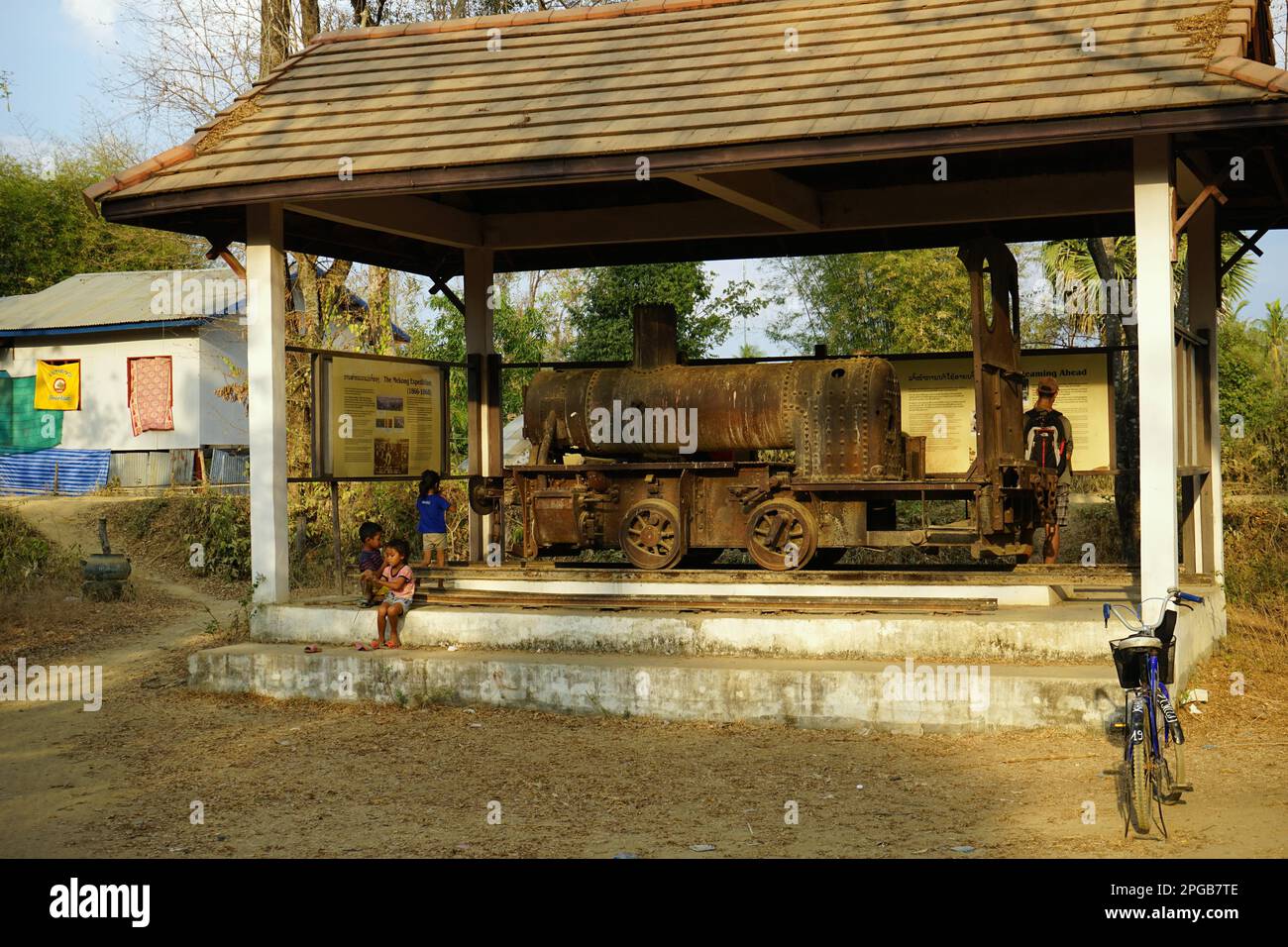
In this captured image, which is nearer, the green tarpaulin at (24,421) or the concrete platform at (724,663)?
the concrete platform at (724,663)

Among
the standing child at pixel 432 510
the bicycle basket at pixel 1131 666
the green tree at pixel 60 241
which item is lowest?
the bicycle basket at pixel 1131 666

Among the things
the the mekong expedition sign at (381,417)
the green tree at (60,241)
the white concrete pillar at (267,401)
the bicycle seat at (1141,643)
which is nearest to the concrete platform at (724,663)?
the white concrete pillar at (267,401)

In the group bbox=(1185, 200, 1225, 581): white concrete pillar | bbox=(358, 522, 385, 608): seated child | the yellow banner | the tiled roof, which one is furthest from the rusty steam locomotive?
the yellow banner

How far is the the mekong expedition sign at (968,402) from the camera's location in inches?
534

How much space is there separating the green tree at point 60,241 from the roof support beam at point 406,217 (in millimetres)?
23934

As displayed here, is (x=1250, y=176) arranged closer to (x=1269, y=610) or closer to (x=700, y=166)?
(x=1269, y=610)

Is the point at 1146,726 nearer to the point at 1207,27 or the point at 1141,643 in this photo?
the point at 1141,643

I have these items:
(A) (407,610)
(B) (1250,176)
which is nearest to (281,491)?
(A) (407,610)

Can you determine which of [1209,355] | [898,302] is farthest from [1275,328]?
[1209,355]

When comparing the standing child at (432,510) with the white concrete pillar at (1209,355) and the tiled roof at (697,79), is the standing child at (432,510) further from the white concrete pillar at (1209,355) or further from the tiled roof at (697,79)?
the white concrete pillar at (1209,355)

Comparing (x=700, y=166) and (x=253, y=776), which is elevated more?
(x=700, y=166)

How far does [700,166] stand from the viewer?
10.6 meters

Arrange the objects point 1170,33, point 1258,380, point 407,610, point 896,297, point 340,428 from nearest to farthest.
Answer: point 1170,33
point 407,610
point 340,428
point 1258,380
point 896,297

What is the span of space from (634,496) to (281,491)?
3519mm
